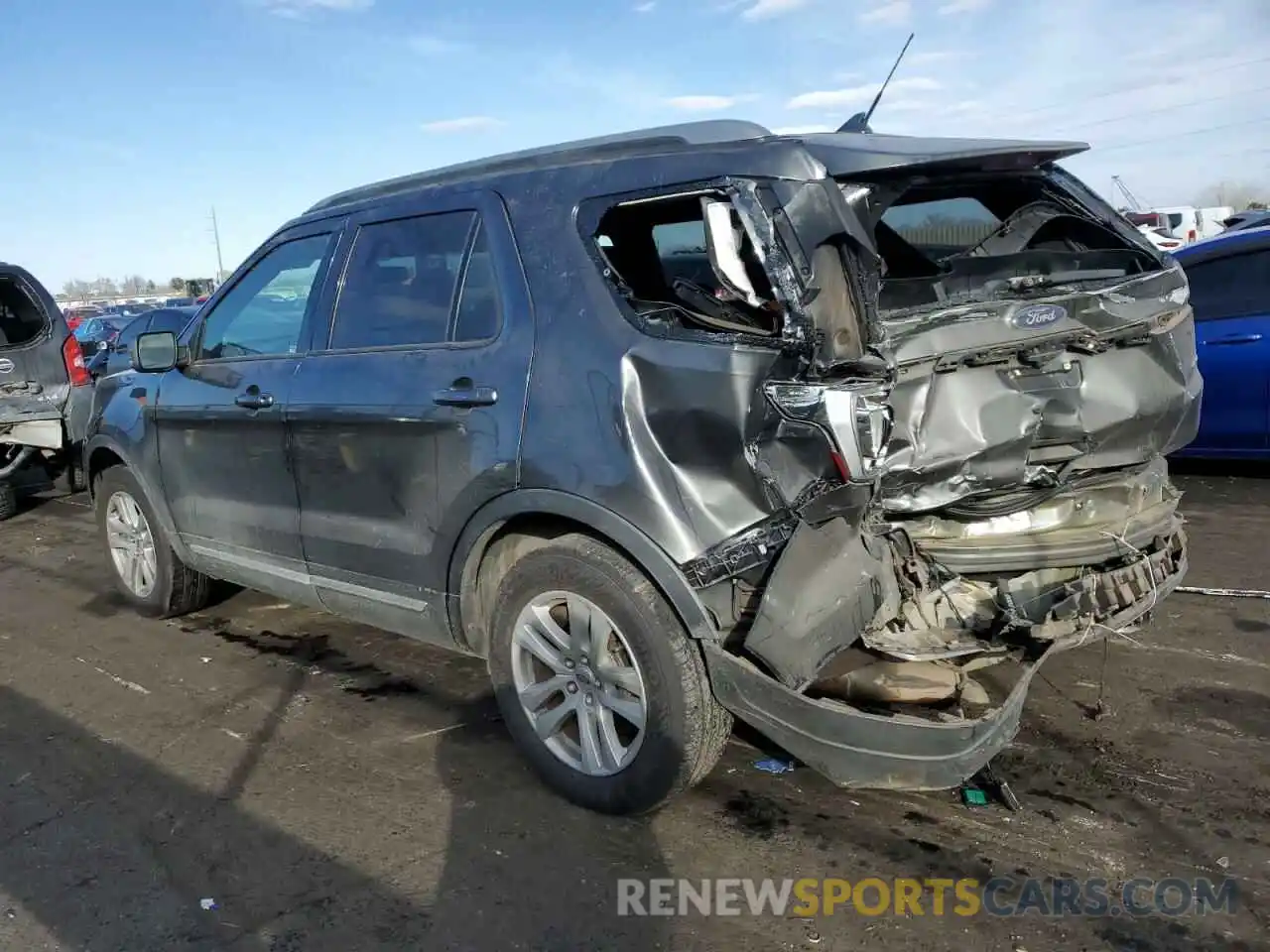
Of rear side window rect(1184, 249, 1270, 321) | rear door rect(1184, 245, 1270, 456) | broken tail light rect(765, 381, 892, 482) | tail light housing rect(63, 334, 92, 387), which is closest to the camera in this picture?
broken tail light rect(765, 381, 892, 482)

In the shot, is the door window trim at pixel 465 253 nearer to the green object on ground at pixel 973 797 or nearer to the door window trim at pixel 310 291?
the door window trim at pixel 310 291

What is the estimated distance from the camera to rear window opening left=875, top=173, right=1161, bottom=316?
354 cm

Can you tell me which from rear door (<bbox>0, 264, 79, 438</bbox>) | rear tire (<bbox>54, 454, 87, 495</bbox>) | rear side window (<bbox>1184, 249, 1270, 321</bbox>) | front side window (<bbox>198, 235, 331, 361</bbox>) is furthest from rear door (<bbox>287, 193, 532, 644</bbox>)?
rear tire (<bbox>54, 454, 87, 495</bbox>)

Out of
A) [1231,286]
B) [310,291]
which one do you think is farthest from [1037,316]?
[1231,286]

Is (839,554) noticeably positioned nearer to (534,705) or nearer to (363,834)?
(534,705)

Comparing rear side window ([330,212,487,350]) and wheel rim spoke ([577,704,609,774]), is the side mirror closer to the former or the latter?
rear side window ([330,212,487,350])

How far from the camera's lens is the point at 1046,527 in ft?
10.8

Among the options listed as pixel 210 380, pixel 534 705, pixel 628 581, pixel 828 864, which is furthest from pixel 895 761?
pixel 210 380

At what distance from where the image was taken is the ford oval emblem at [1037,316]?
10.2 ft

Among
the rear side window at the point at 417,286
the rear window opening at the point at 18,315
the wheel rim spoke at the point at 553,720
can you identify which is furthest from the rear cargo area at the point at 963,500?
the rear window opening at the point at 18,315

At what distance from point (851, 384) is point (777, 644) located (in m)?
0.74

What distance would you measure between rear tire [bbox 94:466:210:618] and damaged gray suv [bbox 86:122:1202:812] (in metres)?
1.63

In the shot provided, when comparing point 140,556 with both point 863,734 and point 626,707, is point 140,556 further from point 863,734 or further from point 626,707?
point 863,734

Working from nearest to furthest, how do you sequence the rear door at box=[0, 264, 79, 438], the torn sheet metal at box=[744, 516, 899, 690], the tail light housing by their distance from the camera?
1. the torn sheet metal at box=[744, 516, 899, 690]
2. the rear door at box=[0, 264, 79, 438]
3. the tail light housing
